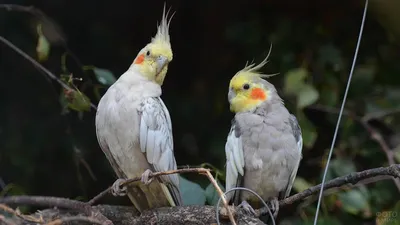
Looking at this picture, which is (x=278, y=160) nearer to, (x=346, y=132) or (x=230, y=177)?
(x=230, y=177)

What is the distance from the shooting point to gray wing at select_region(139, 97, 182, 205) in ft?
6.07

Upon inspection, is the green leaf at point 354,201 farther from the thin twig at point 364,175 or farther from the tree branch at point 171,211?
the thin twig at point 364,175

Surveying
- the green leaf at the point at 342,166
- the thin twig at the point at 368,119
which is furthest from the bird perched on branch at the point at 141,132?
the thin twig at the point at 368,119

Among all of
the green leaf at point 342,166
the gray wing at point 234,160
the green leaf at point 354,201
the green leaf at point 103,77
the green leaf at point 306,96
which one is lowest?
the green leaf at point 354,201

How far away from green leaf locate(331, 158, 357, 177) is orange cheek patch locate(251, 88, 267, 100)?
0.63 metres

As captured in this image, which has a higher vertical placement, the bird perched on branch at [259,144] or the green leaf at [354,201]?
the bird perched on branch at [259,144]

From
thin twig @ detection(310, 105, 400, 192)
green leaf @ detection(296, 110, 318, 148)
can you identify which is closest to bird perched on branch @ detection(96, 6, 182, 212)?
green leaf @ detection(296, 110, 318, 148)

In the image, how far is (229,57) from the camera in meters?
3.05

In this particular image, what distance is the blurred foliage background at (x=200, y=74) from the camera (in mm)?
2666

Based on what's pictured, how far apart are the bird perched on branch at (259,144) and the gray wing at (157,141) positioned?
0.59ft

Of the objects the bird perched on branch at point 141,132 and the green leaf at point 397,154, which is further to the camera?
the green leaf at point 397,154

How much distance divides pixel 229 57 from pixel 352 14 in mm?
619

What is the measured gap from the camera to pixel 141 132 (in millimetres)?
1850

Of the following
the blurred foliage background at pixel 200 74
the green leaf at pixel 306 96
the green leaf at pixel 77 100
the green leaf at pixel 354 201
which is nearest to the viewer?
the green leaf at pixel 77 100
